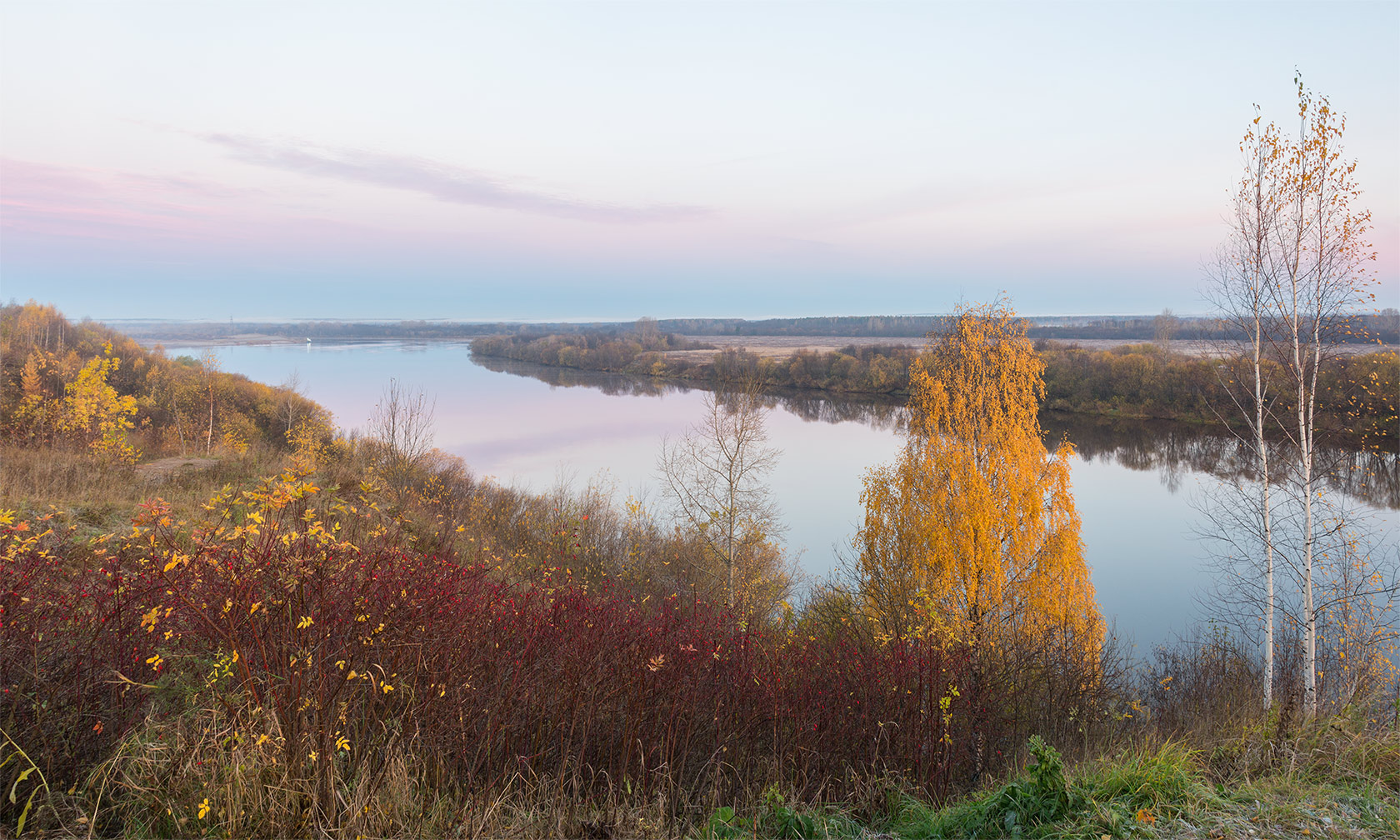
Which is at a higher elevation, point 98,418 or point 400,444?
point 98,418

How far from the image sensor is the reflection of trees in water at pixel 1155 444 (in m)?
28.9

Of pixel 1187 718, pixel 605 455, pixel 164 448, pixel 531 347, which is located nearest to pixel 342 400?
pixel 605 455

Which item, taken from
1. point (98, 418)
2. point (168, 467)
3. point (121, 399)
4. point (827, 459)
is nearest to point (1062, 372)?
point (827, 459)

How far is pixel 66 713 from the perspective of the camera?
11.7ft

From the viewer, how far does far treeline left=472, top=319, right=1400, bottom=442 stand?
2867 centimetres

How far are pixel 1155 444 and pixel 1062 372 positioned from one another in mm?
15337

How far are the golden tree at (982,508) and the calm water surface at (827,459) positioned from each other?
838 cm

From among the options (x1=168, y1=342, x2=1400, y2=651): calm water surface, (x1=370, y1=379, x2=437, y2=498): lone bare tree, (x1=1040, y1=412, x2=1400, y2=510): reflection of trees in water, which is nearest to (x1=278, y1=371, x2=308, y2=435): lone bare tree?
(x1=168, y1=342, x2=1400, y2=651): calm water surface

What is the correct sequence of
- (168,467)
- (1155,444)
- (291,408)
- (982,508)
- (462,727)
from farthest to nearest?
(1155,444) → (291,408) → (168,467) → (982,508) → (462,727)

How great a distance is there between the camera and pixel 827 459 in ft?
157

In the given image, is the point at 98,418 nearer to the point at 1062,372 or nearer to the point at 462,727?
the point at 462,727

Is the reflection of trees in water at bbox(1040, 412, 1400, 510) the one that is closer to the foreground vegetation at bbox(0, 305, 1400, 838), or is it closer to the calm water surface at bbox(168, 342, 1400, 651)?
the calm water surface at bbox(168, 342, 1400, 651)

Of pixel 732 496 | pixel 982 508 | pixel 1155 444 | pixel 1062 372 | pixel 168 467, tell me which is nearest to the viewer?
pixel 982 508

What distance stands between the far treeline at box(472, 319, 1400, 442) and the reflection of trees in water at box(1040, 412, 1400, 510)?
147 centimetres
